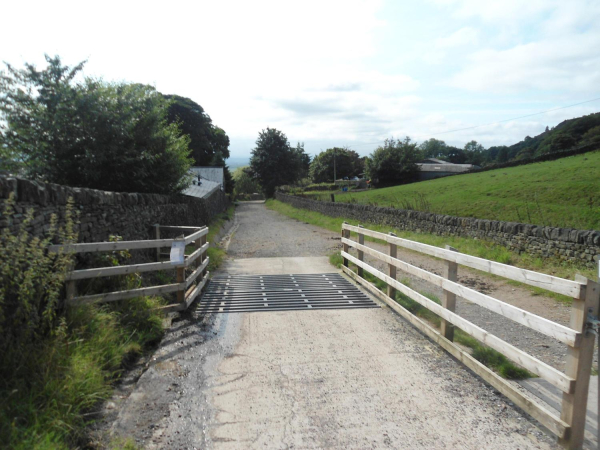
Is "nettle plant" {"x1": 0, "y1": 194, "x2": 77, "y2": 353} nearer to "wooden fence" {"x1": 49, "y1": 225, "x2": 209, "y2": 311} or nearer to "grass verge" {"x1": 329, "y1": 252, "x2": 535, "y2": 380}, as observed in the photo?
"wooden fence" {"x1": 49, "y1": 225, "x2": 209, "y2": 311}

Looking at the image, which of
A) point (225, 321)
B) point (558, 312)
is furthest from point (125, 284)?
point (558, 312)

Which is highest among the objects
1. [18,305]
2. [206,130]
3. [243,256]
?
[206,130]

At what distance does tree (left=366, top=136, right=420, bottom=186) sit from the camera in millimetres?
52250

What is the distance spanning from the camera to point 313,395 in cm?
398

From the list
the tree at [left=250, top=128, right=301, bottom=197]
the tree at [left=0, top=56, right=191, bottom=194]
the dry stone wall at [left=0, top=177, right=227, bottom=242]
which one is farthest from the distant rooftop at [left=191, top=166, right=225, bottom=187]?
the tree at [left=0, top=56, right=191, bottom=194]

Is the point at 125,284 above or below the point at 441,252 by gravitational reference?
below

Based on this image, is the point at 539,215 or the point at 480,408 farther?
the point at 539,215

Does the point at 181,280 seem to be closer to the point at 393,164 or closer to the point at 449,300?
the point at 449,300

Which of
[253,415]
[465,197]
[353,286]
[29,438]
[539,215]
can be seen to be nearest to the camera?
[29,438]

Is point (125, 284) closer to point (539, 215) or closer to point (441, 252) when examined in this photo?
point (441, 252)

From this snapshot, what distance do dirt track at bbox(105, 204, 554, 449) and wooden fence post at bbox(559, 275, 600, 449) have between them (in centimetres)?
21

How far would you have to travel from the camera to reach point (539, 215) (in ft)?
48.2

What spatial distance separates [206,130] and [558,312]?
A: 51634 millimetres

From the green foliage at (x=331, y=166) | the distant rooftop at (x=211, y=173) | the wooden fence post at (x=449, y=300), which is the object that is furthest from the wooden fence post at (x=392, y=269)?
the green foliage at (x=331, y=166)
